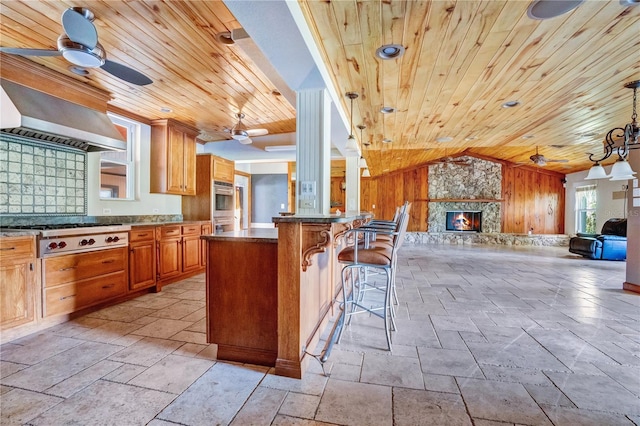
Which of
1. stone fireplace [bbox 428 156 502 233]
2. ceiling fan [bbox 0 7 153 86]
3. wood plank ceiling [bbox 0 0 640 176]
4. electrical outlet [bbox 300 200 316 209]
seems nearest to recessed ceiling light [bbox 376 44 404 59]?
wood plank ceiling [bbox 0 0 640 176]

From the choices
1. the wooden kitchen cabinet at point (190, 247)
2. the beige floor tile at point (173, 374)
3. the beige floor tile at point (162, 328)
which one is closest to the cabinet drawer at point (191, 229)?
the wooden kitchen cabinet at point (190, 247)

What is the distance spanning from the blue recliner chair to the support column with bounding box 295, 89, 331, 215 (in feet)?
22.8

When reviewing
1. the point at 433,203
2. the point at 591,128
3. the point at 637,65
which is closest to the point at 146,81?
the point at 637,65

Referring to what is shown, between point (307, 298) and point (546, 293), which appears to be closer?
point (307, 298)

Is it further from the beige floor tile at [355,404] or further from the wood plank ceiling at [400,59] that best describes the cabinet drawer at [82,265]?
the beige floor tile at [355,404]

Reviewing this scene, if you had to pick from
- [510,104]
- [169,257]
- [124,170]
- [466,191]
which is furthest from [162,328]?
[466,191]

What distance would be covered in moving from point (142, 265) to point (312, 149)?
8.39 ft

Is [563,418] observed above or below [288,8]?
below

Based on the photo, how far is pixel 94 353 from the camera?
2166 millimetres

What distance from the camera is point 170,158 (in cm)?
443

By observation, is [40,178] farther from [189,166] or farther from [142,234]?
[189,166]

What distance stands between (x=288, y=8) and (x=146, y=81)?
4.21 ft

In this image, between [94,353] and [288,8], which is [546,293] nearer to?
[288,8]

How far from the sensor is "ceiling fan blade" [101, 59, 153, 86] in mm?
2082
